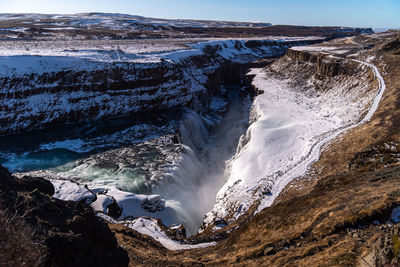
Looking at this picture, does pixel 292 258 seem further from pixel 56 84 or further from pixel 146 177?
pixel 56 84

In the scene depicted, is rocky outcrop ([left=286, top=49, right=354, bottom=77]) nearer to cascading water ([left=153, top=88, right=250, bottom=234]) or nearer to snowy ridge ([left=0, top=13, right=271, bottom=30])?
cascading water ([left=153, top=88, right=250, bottom=234])

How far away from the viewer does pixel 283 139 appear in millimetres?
24219

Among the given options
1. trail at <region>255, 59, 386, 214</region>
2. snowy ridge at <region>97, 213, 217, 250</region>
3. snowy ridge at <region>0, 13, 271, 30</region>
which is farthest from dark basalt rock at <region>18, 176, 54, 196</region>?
snowy ridge at <region>0, 13, 271, 30</region>

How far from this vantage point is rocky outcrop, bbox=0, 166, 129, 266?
589 centimetres

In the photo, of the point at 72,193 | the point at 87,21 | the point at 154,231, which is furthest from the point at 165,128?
the point at 87,21

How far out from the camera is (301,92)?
1583 inches

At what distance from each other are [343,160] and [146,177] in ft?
50.8

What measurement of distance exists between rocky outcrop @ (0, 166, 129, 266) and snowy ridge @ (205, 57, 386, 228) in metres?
9.33

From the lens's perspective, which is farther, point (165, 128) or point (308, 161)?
point (165, 128)

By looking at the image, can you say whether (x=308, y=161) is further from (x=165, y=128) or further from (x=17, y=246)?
(x=165, y=128)

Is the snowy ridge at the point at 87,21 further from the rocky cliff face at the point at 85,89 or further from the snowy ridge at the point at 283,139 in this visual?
the snowy ridge at the point at 283,139

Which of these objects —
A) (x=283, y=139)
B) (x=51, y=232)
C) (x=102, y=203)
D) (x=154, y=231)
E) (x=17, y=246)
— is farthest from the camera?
(x=283, y=139)

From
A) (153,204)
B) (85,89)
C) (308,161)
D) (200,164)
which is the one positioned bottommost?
(200,164)

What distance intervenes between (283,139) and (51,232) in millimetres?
20954
